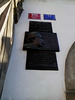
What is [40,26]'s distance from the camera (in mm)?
3141

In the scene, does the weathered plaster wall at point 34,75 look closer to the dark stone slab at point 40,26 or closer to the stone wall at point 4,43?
the dark stone slab at point 40,26

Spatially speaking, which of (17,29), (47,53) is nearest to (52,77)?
(47,53)

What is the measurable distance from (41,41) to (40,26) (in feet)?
1.97

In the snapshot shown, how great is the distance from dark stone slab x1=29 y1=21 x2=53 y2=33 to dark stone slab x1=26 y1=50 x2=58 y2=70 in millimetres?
702

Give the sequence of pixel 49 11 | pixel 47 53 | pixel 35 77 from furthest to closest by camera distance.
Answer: pixel 49 11 → pixel 47 53 → pixel 35 77

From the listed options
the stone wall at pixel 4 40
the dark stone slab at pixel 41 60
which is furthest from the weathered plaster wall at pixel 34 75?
the stone wall at pixel 4 40

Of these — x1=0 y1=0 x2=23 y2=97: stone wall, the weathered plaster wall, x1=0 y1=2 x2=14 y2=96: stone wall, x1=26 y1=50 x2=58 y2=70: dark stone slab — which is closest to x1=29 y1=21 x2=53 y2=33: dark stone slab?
the weathered plaster wall

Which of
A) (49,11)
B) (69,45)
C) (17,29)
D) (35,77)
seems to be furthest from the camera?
(49,11)

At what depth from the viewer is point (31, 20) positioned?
3.31 meters

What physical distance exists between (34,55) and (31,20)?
1.21 m

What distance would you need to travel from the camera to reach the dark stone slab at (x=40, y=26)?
10.00 ft

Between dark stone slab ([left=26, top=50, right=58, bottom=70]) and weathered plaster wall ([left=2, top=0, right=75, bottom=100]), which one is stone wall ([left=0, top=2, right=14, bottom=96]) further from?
dark stone slab ([left=26, top=50, right=58, bottom=70])

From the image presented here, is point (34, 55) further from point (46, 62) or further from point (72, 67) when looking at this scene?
point (72, 67)

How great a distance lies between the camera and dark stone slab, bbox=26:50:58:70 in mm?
2338
